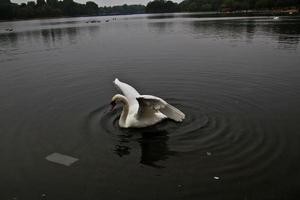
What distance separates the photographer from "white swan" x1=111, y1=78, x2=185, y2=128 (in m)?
12.2

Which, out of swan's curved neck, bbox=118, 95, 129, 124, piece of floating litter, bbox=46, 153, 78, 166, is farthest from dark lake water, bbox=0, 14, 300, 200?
swan's curved neck, bbox=118, 95, 129, 124

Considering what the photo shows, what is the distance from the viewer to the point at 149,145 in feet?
38.6

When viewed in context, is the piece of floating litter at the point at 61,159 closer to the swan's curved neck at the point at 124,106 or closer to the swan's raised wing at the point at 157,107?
the swan's curved neck at the point at 124,106

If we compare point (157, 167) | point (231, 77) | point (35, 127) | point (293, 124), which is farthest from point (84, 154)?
point (231, 77)

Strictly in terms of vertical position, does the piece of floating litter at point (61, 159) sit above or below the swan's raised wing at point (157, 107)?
below

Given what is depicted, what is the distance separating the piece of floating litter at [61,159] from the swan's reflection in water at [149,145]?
61.6 inches

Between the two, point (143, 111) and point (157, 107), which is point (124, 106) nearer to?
point (143, 111)

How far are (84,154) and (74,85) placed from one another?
1010 centimetres

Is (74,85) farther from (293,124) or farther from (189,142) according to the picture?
(293,124)

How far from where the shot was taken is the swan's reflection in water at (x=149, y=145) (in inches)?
428

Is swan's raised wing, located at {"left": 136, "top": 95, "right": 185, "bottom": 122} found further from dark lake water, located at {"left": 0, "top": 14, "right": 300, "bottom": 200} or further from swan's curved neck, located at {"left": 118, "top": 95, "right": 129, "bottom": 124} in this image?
swan's curved neck, located at {"left": 118, "top": 95, "right": 129, "bottom": 124}

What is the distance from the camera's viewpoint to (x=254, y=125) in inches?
509

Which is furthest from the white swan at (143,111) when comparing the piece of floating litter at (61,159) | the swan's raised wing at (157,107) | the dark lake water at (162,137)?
the piece of floating litter at (61,159)

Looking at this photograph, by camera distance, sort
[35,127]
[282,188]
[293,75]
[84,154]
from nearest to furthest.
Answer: [282,188]
[84,154]
[35,127]
[293,75]
